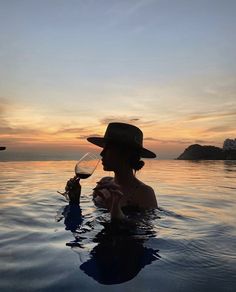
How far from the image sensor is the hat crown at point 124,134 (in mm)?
5895

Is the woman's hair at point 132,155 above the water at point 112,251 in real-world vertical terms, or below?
above

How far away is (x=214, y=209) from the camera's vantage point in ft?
27.6

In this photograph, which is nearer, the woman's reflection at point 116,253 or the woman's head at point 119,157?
the woman's reflection at point 116,253

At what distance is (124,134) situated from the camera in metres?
5.92

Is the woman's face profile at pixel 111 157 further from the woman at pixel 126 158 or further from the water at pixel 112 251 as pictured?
the water at pixel 112 251

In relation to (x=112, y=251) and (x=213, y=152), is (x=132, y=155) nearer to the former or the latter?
(x=112, y=251)

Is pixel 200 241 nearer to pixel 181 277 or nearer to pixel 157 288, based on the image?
pixel 181 277

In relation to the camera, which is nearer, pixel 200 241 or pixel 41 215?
pixel 200 241

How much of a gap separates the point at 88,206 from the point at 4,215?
1.85 meters

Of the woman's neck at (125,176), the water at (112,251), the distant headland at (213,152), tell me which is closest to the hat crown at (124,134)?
the woman's neck at (125,176)

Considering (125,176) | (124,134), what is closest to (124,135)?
(124,134)

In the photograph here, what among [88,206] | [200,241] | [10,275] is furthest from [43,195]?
[10,275]

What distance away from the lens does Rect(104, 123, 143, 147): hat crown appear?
5.89 m

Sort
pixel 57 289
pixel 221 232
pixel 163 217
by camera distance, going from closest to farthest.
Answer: pixel 57 289, pixel 221 232, pixel 163 217
